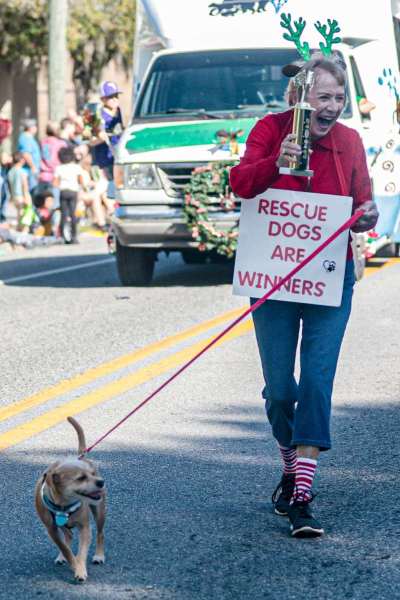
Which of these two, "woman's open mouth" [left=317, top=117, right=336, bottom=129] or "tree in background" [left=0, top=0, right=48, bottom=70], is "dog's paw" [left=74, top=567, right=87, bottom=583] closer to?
"woman's open mouth" [left=317, top=117, right=336, bottom=129]

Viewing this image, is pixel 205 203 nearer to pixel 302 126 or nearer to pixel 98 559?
pixel 302 126

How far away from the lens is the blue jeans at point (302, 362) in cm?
530

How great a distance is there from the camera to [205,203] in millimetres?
13672

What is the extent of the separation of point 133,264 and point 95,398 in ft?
20.8

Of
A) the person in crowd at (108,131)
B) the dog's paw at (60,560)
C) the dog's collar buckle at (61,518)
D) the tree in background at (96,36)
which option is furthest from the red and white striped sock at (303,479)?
the tree in background at (96,36)

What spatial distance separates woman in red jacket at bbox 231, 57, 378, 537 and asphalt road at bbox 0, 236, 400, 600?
32cm

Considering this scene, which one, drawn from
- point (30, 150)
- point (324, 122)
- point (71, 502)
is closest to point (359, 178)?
point (324, 122)

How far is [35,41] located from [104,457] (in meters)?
36.5

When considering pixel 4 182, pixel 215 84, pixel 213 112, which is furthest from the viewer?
pixel 4 182

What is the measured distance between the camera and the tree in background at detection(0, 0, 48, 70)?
3991 cm

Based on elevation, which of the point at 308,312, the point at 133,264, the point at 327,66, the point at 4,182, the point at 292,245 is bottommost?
the point at 4,182

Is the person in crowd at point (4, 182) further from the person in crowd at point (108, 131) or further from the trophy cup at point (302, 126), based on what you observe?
the trophy cup at point (302, 126)

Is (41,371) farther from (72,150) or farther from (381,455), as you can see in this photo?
(72,150)

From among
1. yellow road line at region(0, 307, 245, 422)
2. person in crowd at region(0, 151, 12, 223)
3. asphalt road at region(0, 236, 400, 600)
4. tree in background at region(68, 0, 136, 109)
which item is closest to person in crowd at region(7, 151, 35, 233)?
person in crowd at region(0, 151, 12, 223)
